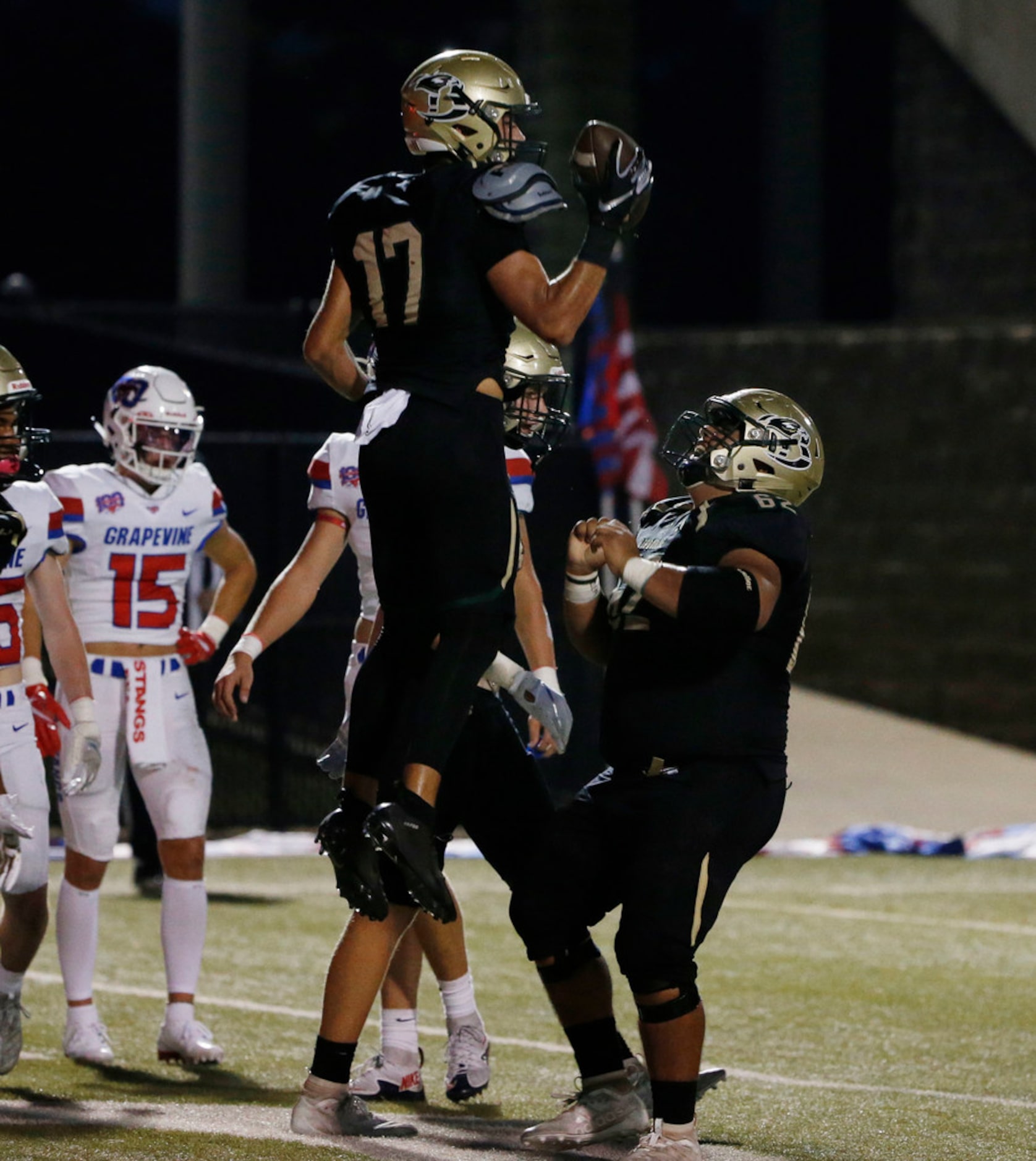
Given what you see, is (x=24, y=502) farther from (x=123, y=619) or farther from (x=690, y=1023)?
(x=690, y=1023)

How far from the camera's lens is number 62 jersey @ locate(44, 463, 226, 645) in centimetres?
725

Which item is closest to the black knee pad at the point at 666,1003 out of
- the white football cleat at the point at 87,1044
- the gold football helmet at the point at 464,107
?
the gold football helmet at the point at 464,107

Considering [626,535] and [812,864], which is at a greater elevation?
[626,535]

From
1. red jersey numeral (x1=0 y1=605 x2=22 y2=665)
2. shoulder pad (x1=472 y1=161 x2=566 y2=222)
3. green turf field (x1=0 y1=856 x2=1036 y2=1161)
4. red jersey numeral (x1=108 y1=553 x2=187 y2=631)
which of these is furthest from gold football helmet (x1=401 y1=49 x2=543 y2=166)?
red jersey numeral (x1=108 y1=553 x2=187 y2=631)

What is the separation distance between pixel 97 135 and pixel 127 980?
20.2 meters

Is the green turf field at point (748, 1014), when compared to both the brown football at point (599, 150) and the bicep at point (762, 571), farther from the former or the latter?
the brown football at point (599, 150)

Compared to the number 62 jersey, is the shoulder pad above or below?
above

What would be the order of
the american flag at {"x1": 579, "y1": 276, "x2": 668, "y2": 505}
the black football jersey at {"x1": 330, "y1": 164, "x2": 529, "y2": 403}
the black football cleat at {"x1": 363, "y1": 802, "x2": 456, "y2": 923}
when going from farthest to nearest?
the american flag at {"x1": 579, "y1": 276, "x2": 668, "y2": 505}, the black football jersey at {"x1": 330, "y1": 164, "x2": 529, "y2": 403}, the black football cleat at {"x1": 363, "y1": 802, "x2": 456, "y2": 923}

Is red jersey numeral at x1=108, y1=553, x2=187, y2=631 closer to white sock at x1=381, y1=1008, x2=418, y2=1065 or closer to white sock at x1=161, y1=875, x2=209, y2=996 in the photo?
white sock at x1=161, y1=875, x2=209, y2=996

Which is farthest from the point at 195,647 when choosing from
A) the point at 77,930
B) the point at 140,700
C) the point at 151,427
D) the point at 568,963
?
the point at 568,963

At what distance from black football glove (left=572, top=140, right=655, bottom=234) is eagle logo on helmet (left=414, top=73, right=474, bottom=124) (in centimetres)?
32

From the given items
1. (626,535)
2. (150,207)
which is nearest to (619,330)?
(626,535)

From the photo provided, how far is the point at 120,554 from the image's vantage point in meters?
7.27

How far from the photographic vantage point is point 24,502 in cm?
653
